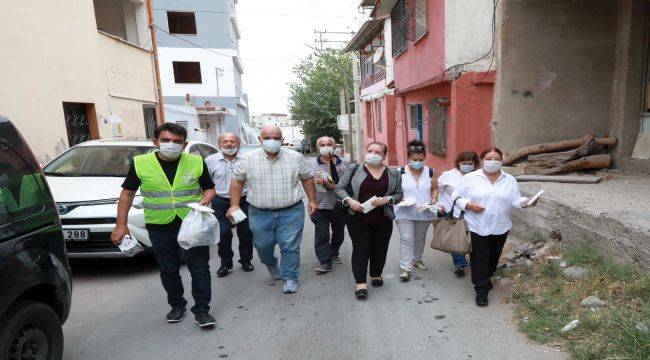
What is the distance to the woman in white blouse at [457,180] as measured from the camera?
178 inches

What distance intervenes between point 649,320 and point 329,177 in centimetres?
303

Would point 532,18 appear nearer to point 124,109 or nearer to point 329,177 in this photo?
point 329,177

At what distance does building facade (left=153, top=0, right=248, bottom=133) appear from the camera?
2805 cm

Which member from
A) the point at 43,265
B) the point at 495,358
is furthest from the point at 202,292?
the point at 495,358

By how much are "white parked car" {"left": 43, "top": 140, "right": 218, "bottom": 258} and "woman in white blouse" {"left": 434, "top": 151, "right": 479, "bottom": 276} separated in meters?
3.30

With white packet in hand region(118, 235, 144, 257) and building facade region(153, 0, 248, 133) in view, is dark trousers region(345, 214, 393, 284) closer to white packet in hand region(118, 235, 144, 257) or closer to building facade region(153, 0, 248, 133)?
white packet in hand region(118, 235, 144, 257)

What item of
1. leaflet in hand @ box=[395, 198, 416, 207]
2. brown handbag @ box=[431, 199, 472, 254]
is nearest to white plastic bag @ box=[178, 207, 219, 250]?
leaflet in hand @ box=[395, 198, 416, 207]

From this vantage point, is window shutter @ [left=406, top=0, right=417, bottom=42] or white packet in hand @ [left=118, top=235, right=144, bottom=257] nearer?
white packet in hand @ [left=118, top=235, right=144, bottom=257]

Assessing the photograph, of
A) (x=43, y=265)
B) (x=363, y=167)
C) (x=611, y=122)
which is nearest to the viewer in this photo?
(x=43, y=265)

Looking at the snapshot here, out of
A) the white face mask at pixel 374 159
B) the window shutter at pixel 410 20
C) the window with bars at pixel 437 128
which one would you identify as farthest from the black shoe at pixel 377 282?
the window shutter at pixel 410 20

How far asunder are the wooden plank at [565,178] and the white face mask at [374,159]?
300 centimetres

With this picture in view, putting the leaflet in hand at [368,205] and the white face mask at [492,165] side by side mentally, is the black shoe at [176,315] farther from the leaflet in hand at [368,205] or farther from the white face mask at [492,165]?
the white face mask at [492,165]

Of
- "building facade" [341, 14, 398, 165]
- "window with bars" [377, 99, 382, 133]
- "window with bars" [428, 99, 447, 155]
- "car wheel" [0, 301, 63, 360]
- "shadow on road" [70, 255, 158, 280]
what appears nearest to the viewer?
"car wheel" [0, 301, 63, 360]

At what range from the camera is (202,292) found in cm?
363
